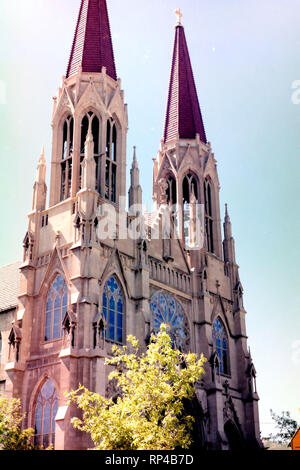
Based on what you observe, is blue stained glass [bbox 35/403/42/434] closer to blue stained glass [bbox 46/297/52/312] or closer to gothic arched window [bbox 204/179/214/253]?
blue stained glass [bbox 46/297/52/312]

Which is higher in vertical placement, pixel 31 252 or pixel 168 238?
pixel 168 238

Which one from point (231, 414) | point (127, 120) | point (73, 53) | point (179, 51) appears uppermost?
point (179, 51)

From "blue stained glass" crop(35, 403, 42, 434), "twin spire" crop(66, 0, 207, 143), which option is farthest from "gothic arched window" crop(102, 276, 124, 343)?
"twin spire" crop(66, 0, 207, 143)

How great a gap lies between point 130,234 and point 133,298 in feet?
11.9

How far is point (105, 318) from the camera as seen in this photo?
29.9 metres

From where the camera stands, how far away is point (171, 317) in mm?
34938

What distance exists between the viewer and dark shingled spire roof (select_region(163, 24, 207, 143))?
4538 centimetres

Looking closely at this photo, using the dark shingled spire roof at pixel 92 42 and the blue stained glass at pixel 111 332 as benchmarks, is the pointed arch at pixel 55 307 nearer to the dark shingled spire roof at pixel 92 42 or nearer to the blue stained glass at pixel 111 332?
the blue stained glass at pixel 111 332

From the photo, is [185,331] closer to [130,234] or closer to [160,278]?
[160,278]

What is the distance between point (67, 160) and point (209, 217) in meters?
12.5

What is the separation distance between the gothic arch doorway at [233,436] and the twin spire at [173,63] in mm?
20621

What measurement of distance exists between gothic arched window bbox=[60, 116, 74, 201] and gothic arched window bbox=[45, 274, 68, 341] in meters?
5.67
